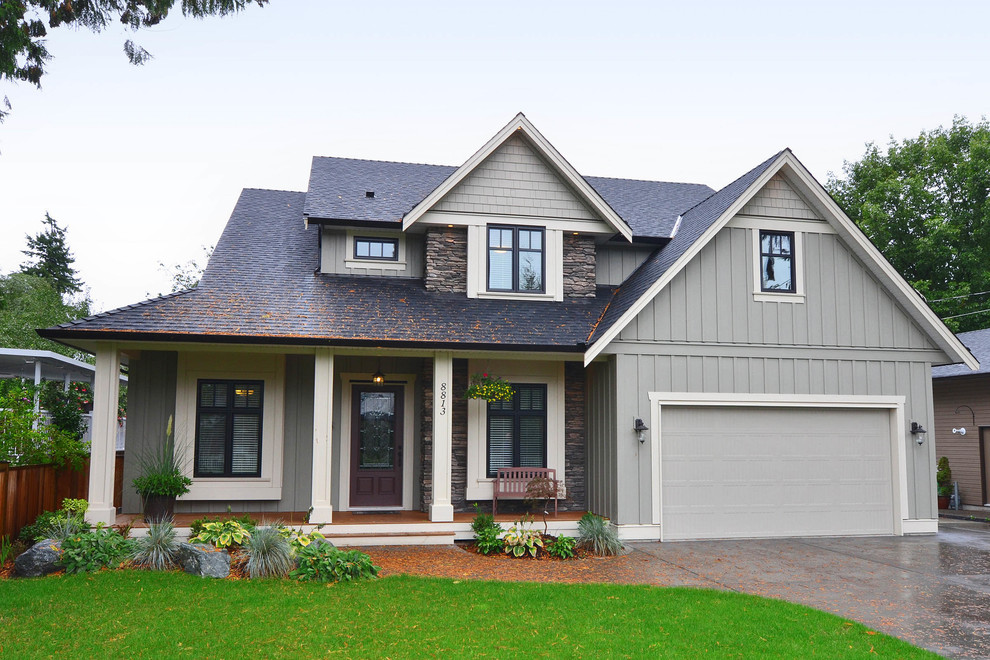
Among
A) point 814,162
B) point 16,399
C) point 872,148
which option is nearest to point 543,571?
point 16,399

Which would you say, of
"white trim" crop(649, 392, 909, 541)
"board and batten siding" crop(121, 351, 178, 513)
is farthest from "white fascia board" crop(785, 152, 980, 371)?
"board and batten siding" crop(121, 351, 178, 513)

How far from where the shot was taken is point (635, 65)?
17688 mm

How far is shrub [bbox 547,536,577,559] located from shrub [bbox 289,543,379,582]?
2716 millimetres

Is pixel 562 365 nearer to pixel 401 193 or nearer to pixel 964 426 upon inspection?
pixel 401 193

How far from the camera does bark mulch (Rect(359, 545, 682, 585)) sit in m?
8.75

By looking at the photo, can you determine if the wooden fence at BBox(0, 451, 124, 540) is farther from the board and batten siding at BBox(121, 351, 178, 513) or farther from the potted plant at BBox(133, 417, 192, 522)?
the potted plant at BBox(133, 417, 192, 522)

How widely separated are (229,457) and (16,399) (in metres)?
3.15

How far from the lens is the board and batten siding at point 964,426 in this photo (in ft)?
55.7

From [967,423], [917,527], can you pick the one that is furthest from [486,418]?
[967,423]

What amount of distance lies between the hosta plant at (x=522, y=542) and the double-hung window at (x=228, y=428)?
14.2 ft

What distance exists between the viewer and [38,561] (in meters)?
8.31

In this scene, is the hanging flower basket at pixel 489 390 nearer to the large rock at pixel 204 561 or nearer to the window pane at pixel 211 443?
the window pane at pixel 211 443

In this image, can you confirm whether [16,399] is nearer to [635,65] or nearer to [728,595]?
[728,595]

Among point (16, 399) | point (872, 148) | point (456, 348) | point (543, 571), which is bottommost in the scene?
point (543, 571)
